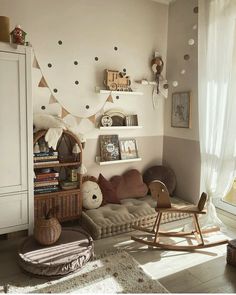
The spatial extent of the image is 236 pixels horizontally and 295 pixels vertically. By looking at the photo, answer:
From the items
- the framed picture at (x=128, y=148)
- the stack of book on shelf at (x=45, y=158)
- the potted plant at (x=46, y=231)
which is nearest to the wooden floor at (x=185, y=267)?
the potted plant at (x=46, y=231)

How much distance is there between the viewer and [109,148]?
346 centimetres

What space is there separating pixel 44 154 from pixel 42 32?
133 cm

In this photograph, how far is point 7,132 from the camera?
2406 millimetres

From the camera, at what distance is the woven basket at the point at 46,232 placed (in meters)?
2.26

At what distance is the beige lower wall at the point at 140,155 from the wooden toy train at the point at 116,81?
70 cm

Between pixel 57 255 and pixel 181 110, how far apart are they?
2.34m

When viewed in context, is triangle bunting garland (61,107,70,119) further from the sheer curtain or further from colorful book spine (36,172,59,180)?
the sheer curtain

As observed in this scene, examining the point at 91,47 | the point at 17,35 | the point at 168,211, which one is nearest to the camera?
the point at 17,35

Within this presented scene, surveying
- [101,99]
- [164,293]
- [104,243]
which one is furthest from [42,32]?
[164,293]

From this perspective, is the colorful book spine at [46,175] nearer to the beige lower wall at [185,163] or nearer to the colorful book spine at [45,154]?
the colorful book spine at [45,154]

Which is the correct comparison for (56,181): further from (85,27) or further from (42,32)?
(85,27)

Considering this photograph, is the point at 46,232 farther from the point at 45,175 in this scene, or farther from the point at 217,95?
the point at 217,95

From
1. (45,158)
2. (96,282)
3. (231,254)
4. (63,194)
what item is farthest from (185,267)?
(45,158)

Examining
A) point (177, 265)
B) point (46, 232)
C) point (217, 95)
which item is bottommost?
point (177, 265)
